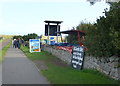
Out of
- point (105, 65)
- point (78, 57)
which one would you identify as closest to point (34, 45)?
point (78, 57)

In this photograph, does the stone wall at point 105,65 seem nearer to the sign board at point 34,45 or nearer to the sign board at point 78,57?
the sign board at point 78,57

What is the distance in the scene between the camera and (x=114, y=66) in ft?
25.2

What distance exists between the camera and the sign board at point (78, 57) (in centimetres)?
1066

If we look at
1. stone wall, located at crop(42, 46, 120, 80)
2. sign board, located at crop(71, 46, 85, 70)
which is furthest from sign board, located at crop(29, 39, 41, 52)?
stone wall, located at crop(42, 46, 120, 80)

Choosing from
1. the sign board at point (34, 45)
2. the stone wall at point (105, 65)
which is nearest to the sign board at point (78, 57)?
the stone wall at point (105, 65)

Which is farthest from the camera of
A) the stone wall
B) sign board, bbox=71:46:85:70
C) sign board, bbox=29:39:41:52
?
sign board, bbox=29:39:41:52

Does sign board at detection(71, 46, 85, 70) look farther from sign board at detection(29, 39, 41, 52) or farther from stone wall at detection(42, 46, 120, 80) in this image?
sign board at detection(29, 39, 41, 52)

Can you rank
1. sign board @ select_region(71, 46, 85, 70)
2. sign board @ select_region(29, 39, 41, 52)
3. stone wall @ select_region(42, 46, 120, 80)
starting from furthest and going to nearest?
sign board @ select_region(29, 39, 41, 52)
sign board @ select_region(71, 46, 85, 70)
stone wall @ select_region(42, 46, 120, 80)

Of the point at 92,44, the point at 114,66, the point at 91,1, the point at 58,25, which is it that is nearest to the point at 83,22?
the point at 58,25

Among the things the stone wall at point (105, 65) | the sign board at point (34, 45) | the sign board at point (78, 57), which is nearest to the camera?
the stone wall at point (105, 65)

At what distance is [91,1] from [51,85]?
9080mm

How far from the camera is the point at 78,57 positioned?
36.3ft

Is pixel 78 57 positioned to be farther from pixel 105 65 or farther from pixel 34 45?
pixel 34 45

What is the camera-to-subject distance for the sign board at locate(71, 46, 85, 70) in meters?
10.7
